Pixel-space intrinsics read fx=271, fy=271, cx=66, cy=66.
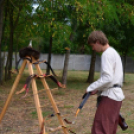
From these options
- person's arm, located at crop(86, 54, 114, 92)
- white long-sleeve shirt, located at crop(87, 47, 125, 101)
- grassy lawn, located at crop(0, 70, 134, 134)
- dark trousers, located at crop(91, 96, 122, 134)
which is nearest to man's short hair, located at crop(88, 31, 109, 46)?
white long-sleeve shirt, located at crop(87, 47, 125, 101)

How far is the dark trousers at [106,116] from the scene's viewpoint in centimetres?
335

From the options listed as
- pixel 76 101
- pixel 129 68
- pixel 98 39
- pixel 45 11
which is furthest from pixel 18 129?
pixel 129 68

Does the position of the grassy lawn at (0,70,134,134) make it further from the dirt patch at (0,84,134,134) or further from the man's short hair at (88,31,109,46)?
the man's short hair at (88,31,109,46)

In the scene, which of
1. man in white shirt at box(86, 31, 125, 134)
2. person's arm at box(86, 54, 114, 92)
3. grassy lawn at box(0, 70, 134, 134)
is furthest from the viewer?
grassy lawn at box(0, 70, 134, 134)

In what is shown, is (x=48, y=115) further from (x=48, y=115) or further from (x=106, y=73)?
(x=106, y=73)

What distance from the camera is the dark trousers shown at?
11.0ft

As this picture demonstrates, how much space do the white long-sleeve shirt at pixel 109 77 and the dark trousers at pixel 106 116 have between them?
75mm

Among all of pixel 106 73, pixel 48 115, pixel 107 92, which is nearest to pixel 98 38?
pixel 106 73

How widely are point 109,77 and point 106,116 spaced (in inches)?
20.6

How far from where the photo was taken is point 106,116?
336 centimetres

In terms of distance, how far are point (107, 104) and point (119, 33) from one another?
1031 cm

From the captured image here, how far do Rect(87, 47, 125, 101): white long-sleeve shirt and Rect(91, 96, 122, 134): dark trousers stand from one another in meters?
0.08

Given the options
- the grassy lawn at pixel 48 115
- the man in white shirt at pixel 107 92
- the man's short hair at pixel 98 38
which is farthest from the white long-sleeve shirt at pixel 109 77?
the grassy lawn at pixel 48 115

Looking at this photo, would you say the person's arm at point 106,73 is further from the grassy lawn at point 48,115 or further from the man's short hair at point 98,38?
the grassy lawn at point 48,115
